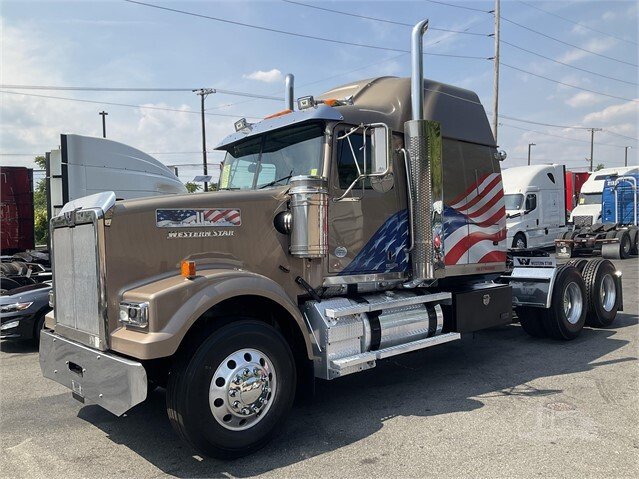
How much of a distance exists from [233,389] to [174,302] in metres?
0.77

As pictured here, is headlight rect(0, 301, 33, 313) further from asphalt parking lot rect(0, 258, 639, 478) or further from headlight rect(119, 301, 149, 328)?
headlight rect(119, 301, 149, 328)

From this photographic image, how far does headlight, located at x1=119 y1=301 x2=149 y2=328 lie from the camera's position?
146 inches

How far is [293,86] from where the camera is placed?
22.4 feet

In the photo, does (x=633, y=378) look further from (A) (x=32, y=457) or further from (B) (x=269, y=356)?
(A) (x=32, y=457)

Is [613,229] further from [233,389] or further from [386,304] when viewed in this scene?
[233,389]

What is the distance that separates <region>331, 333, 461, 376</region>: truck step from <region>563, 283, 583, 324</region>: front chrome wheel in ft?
9.44

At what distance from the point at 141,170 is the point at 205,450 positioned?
8718 mm

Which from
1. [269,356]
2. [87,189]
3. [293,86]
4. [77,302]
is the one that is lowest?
[269,356]

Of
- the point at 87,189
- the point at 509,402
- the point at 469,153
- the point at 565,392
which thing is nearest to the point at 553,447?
the point at 509,402

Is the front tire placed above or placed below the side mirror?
below

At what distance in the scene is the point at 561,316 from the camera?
734cm

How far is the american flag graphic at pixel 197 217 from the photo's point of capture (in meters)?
4.17

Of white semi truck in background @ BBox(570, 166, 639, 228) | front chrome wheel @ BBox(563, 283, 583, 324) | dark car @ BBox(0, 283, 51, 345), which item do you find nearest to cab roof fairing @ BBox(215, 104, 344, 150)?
dark car @ BBox(0, 283, 51, 345)

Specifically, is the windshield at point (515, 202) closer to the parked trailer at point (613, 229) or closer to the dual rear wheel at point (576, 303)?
the parked trailer at point (613, 229)
